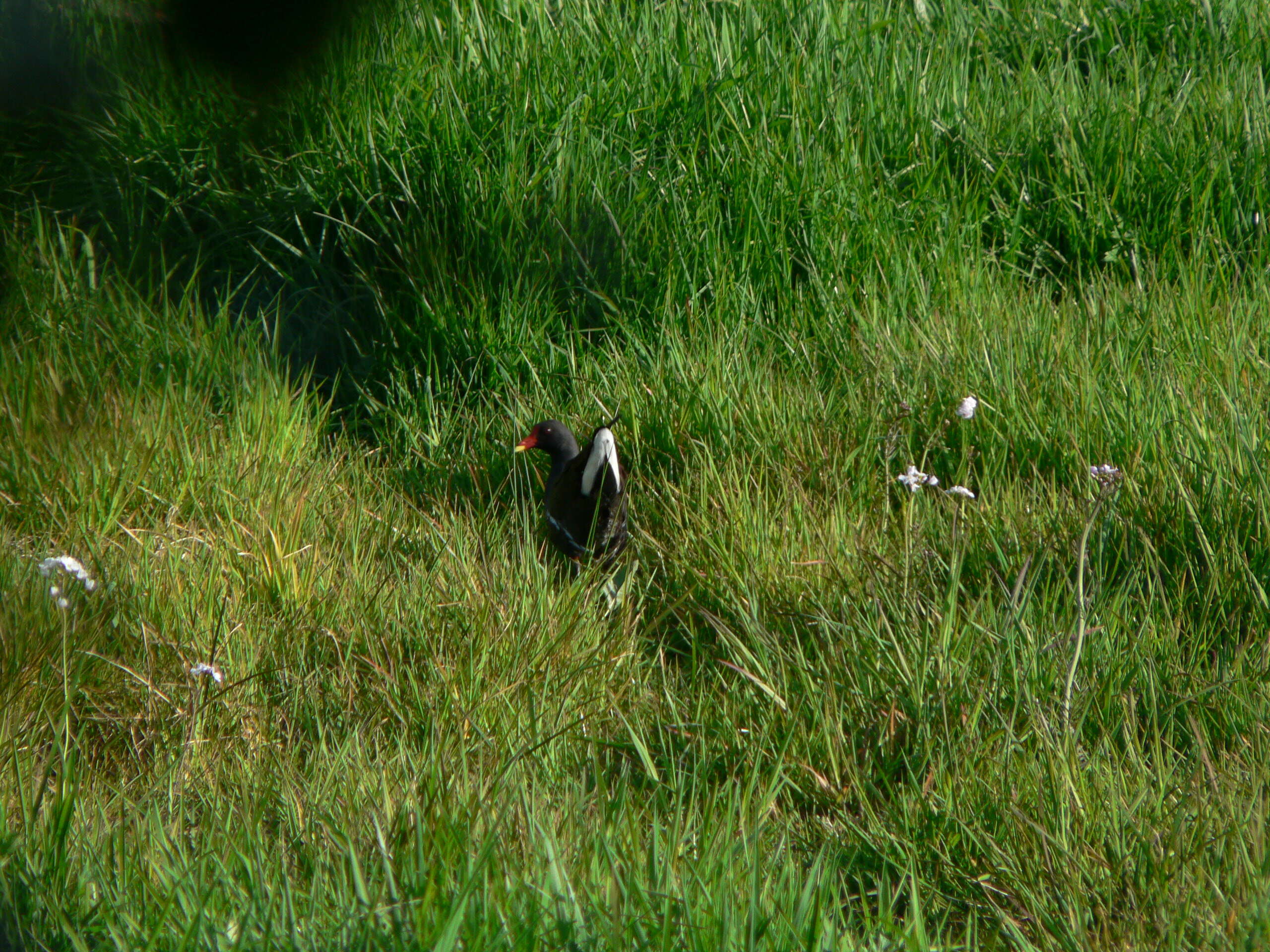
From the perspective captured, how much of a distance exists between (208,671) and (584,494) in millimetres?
935

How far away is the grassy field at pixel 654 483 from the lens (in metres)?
1.65

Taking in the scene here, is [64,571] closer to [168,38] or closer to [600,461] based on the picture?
[600,461]

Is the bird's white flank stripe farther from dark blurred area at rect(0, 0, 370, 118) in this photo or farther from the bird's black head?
dark blurred area at rect(0, 0, 370, 118)

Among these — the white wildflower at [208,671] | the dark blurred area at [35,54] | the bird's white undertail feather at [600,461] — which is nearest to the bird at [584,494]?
the bird's white undertail feather at [600,461]

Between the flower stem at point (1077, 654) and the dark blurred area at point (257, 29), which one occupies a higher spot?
the dark blurred area at point (257, 29)

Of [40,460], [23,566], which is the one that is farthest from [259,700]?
[40,460]

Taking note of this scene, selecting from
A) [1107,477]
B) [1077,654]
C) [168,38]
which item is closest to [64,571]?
[168,38]

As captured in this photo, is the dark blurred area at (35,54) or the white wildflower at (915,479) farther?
the dark blurred area at (35,54)

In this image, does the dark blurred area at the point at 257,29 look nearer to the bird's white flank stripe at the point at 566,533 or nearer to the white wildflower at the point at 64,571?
the white wildflower at the point at 64,571

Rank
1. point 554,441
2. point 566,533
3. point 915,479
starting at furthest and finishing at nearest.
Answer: point 554,441 → point 566,533 → point 915,479

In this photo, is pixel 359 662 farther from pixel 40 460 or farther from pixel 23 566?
pixel 40 460

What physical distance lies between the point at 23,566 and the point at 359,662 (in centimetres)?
71

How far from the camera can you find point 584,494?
2.64 meters

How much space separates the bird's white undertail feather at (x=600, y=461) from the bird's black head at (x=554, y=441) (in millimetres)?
179
